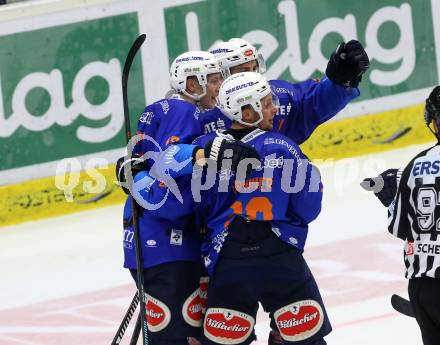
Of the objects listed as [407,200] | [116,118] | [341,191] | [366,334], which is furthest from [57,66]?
[407,200]

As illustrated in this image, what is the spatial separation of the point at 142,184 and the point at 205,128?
1.21 ft

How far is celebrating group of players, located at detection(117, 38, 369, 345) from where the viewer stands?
4727mm

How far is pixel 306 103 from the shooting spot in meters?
5.43

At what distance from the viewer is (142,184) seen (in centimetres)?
508

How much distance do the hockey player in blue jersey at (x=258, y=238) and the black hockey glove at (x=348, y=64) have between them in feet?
1.44

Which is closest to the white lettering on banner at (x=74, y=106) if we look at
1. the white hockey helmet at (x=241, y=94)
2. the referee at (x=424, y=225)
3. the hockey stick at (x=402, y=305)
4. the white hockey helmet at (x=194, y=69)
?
the white hockey helmet at (x=194, y=69)

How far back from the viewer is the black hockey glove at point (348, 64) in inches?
199

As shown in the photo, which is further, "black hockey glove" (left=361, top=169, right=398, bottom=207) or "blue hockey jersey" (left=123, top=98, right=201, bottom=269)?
"blue hockey jersey" (left=123, top=98, right=201, bottom=269)

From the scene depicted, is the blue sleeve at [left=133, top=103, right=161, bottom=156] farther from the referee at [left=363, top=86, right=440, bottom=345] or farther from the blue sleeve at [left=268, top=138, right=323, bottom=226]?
the referee at [left=363, top=86, right=440, bottom=345]

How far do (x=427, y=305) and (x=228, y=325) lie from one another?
934 millimetres

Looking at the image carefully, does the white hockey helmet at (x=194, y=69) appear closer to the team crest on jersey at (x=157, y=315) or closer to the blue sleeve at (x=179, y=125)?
the blue sleeve at (x=179, y=125)

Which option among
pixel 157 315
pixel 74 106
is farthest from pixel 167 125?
pixel 74 106

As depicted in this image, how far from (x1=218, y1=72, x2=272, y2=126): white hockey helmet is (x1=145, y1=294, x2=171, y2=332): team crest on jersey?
2.90ft

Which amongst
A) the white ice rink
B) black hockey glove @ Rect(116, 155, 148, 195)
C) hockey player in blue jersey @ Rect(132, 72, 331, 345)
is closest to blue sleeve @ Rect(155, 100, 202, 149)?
black hockey glove @ Rect(116, 155, 148, 195)
